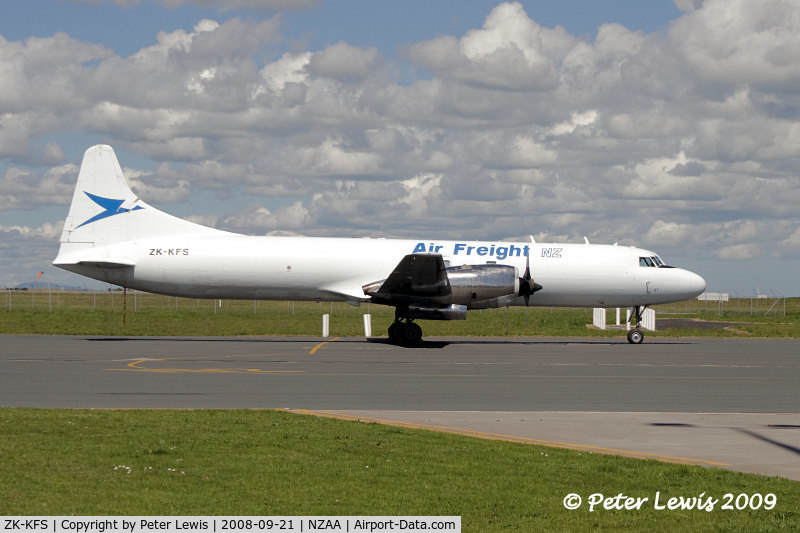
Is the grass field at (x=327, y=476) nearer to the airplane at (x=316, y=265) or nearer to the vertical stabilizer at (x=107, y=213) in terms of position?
the airplane at (x=316, y=265)

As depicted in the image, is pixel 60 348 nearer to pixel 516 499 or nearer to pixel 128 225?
pixel 128 225

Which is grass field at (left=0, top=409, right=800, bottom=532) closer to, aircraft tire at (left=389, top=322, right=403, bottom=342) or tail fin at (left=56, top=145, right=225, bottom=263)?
aircraft tire at (left=389, top=322, right=403, bottom=342)

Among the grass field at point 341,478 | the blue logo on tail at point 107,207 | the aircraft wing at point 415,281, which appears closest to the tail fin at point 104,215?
the blue logo on tail at point 107,207

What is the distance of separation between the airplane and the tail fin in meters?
0.04

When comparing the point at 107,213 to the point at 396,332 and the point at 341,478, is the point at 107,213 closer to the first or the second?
the point at 396,332

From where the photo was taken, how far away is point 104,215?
33.2m

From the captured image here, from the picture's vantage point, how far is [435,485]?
869cm

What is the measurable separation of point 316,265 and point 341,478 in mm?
24107

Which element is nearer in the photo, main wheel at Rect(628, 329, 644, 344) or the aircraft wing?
the aircraft wing

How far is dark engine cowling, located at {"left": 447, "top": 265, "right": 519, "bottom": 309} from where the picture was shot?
3155 centimetres

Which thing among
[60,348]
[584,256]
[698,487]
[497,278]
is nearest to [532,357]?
[497,278]

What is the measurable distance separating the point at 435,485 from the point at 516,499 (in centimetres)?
93

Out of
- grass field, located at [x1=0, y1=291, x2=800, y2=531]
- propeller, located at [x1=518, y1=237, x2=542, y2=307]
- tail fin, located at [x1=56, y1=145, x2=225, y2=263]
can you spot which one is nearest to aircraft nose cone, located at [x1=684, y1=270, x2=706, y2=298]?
propeller, located at [x1=518, y1=237, x2=542, y2=307]

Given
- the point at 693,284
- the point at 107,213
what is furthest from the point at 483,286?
the point at 107,213
